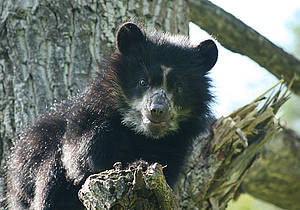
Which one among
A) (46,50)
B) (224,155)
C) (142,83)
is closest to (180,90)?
(142,83)

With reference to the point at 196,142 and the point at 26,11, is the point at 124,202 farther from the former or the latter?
the point at 26,11

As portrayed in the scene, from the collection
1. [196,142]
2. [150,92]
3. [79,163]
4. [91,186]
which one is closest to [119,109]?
[150,92]

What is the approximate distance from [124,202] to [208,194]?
2.33m

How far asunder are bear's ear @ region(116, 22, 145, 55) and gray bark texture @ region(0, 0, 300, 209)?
595 millimetres

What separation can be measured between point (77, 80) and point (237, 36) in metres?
2.83

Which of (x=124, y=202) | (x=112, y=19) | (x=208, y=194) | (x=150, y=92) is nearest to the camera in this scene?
(x=124, y=202)

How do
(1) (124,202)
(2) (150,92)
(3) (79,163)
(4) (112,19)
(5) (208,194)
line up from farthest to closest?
(4) (112,19) < (5) (208,194) < (2) (150,92) < (3) (79,163) < (1) (124,202)

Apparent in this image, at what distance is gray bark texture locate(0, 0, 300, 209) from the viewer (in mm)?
5461

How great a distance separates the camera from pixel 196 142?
18.7ft

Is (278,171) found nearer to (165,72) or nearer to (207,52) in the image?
(207,52)

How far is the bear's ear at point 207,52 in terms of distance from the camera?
5445 millimetres

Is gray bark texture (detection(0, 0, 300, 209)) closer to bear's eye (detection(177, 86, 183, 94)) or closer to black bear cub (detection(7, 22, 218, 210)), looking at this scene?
black bear cub (detection(7, 22, 218, 210))

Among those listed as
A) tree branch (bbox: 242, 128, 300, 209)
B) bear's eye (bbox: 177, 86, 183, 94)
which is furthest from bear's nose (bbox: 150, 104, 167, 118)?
tree branch (bbox: 242, 128, 300, 209)

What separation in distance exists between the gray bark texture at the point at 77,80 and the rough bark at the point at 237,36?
1486mm
